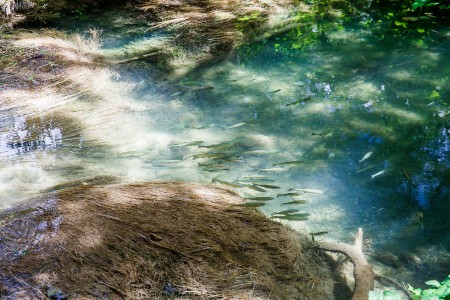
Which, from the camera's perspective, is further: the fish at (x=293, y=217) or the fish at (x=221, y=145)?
the fish at (x=221, y=145)

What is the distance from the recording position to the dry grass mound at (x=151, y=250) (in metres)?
2.70

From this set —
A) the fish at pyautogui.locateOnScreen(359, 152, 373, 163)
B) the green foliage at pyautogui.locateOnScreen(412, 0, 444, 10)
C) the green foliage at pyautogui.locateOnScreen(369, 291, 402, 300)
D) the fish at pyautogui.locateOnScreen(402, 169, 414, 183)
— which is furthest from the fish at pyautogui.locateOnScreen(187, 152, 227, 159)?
the green foliage at pyautogui.locateOnScreen(412, 0, 444, 10)

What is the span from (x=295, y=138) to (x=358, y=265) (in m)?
1.96

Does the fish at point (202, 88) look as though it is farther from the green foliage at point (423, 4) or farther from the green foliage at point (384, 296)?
the green foliage at point (423, 4)

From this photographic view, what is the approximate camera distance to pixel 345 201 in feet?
12.9

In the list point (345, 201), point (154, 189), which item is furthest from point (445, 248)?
point (154, 189)

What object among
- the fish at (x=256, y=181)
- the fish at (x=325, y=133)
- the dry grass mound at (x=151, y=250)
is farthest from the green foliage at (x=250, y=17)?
the dry grass mound at (x=151, y=250)

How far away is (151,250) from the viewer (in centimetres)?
292

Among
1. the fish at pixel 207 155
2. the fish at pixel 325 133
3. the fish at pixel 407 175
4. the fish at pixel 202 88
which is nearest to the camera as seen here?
the fish at pixel 407 175

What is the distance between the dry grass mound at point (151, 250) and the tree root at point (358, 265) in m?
0.18

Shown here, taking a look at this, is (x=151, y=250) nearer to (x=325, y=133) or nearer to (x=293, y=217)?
(x=293, y=217)

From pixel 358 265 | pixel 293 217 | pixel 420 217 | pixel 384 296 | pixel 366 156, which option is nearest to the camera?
pixel 384 296

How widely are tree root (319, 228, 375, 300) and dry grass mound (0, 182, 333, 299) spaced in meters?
0.18

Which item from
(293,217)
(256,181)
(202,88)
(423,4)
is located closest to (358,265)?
(293,217)
